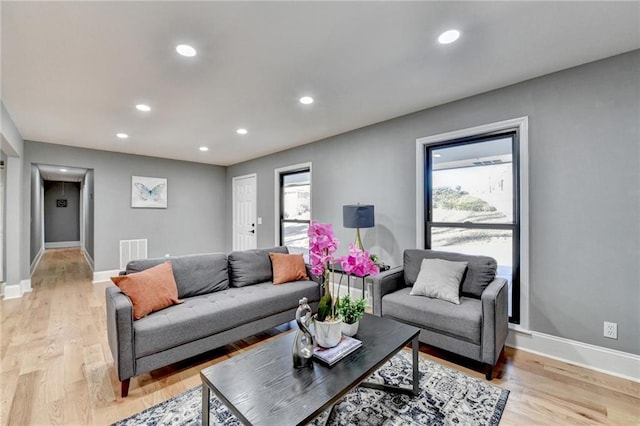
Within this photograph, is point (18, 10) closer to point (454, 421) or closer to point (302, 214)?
point (454, 421)

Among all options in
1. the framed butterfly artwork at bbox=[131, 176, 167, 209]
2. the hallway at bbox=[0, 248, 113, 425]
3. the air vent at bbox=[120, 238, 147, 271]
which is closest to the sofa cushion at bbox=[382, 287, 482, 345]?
the hallway at bbox=[0, 248, 113, 425]

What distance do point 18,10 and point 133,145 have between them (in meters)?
3.67

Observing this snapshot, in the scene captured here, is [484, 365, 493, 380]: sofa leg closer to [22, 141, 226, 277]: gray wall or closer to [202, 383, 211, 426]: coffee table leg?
[202, 383, 211, 426]: coffee table leg

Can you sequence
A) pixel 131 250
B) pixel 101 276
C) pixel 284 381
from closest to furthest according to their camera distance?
pixel 284 381 → pixel 101 276 → pixel 131 250

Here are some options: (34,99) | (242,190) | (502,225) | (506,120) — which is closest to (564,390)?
(502,225)

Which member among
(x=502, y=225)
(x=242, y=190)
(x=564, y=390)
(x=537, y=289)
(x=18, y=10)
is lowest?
(x=564, y=390)

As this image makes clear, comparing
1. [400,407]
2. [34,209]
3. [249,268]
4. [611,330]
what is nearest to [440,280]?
[400,407]

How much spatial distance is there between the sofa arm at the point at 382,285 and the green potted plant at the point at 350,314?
3.19 feet

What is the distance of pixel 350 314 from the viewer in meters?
1.79

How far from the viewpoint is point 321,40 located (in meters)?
2.00

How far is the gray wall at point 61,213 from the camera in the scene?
32.7ft

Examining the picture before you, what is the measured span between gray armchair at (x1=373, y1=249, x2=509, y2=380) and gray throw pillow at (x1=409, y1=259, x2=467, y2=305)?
2.3 inches

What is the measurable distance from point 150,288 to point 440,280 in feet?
8.12

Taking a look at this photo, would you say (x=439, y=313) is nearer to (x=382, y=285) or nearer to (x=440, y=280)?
(x=440, y=280)
